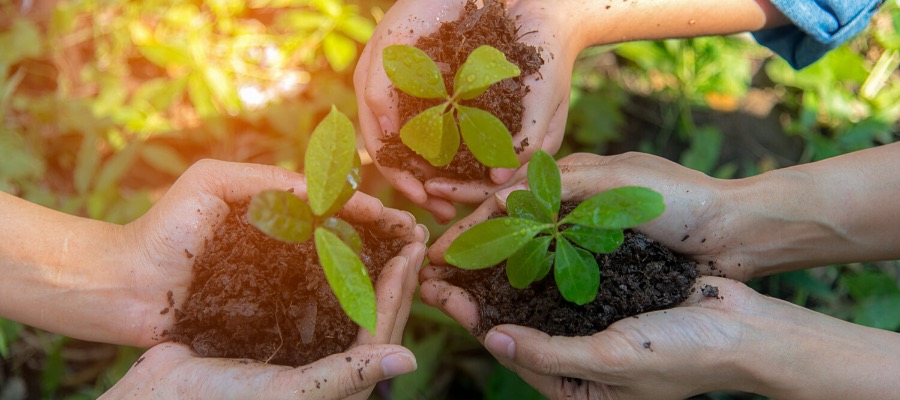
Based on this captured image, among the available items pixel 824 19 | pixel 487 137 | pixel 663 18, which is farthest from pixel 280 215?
pixel 824 19

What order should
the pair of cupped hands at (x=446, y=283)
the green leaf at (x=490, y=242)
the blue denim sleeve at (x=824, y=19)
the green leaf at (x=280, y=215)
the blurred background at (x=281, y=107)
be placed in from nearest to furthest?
the green leaf at (x=280, y=215) < the green leaf at (x=490, y=242) < the pair of cupped hands at (x=446, y=283) < the blue denim sleeve at (x=824, y=19) < the blurred background at (x=281, y=107)

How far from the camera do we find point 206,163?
1583 mm

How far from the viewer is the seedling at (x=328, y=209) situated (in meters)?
1.14

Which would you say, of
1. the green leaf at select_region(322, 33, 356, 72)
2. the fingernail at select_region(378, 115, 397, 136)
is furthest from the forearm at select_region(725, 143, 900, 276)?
the green leaf at select_region(322, 33, 356, 72)

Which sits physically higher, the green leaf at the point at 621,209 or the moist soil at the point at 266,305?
the green leaf at the point at 621,209

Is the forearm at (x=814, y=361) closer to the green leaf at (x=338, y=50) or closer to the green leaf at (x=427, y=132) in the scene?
the green leaf at (x=427, y=132)

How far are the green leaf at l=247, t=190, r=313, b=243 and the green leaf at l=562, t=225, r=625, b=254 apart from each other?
0.53 meters

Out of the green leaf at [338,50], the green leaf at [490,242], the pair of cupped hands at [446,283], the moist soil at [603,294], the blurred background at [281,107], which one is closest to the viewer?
the green leaf at [490,242]

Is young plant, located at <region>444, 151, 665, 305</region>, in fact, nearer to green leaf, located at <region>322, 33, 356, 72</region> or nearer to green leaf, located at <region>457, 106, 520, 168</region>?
green leaf, located at <region>457, 106, 520, 168</region>

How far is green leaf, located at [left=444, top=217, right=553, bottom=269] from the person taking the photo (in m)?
1.26

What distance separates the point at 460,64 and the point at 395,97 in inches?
7.4

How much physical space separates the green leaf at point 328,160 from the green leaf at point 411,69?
245 millimetres

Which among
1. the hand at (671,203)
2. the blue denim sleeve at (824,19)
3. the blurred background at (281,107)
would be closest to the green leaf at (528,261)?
the hand at (671,203)


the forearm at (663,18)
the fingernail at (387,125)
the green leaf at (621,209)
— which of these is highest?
the forearm at (663,18)
